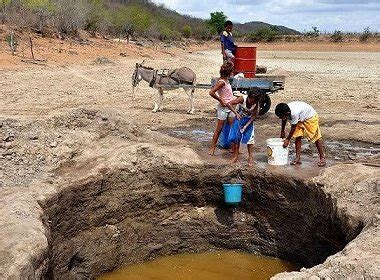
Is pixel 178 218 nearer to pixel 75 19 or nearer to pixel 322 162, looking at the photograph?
pixel 322 162

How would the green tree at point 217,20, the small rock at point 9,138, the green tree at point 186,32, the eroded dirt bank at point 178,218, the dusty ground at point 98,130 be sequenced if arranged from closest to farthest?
the dusty ground at point 98,130 → the eroded dirt bank at point 178,218 → the small rock at point 9,138 → the green tree at point 186,32 → the green tree at point 217,20

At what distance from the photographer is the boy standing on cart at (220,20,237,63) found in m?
11.2

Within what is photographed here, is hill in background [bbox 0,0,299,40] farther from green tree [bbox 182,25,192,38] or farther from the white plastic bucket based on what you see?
the white plastic bucket

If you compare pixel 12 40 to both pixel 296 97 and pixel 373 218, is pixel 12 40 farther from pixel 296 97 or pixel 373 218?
pixel 373 218

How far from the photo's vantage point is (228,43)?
11.5 m

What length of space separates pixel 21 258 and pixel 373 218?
3516 mm

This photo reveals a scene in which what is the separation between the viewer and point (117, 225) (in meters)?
7.54

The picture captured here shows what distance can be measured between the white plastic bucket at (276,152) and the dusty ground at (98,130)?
0.26 m

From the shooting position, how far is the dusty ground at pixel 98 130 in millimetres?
6336

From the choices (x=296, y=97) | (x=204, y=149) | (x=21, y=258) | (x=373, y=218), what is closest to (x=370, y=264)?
(x=373, y=218)

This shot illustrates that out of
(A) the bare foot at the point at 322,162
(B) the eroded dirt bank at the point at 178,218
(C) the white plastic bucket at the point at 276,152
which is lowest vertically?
(B) the eroded dirt bank at the point at 178,218

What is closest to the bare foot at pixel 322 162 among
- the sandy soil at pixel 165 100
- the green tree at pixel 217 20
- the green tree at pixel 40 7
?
the sandy soil at pixel 165 100

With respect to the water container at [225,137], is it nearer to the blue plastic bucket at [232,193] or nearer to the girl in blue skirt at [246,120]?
the girl in blue skirt at [246,120]

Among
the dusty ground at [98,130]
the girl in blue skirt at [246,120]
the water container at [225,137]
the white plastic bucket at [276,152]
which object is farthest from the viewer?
the water container at [225,137]
